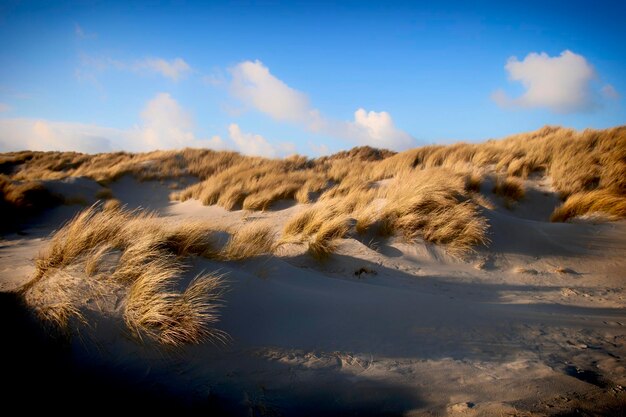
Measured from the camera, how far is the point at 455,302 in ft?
11.0

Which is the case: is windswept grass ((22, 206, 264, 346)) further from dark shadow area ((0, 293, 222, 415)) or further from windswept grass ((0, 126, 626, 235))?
windswept grass ((0, 126, 626, 235))

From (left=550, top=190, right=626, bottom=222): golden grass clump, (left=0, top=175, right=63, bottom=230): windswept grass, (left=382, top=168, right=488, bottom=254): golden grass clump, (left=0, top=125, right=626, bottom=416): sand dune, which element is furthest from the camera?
(left=0, top=175, right=63, bottom=230): windswept grass

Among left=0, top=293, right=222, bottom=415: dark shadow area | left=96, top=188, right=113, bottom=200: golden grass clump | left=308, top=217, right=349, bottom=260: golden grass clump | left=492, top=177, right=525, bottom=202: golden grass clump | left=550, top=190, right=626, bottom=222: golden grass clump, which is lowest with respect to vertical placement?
left=0, top=293, right=222, bottom=415: dark shadow area

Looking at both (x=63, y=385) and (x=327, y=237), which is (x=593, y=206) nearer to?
(x=327, y=237)

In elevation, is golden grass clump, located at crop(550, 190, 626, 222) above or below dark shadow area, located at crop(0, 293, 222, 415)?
above

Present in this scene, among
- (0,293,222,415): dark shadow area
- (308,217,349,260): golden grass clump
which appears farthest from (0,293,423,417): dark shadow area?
(308,217,349,260): golden grass clump

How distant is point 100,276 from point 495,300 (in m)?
4.16

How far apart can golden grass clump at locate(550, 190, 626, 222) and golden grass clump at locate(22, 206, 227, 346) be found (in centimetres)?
718

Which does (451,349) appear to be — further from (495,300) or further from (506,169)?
(506,169)

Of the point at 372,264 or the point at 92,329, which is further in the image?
the point at 372,264

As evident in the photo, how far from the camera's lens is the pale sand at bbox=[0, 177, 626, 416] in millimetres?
1925

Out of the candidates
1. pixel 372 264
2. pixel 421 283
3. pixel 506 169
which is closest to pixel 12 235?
pixel 372 264

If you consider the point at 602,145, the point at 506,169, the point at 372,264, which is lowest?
the point at 372,264

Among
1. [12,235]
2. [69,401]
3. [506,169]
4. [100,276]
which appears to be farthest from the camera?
[506,169]
